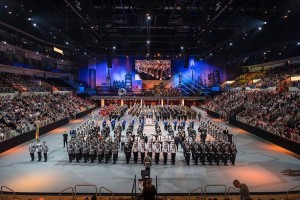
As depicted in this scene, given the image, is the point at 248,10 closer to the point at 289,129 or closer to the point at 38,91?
the point at 289,129

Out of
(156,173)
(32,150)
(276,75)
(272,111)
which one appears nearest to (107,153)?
(156,173)

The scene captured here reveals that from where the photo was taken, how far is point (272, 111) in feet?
101

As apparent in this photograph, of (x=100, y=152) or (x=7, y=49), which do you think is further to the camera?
(x=7, y=49)

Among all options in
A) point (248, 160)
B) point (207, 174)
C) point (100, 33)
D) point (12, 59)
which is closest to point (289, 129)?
point (248, 160)

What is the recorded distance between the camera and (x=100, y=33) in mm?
43500

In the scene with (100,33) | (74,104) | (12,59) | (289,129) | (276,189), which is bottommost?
(276,189)

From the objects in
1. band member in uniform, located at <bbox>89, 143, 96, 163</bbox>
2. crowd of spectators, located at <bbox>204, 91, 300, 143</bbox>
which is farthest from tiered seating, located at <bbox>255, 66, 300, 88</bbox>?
band member in uniform, located at <bbox>89, 143, 96, 163</bbox>

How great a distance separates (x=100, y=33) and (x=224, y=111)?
19511 mm

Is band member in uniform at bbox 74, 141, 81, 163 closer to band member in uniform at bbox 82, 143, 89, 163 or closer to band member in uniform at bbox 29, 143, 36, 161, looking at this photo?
band member in uniform at bbox 82, 143, 89, 163

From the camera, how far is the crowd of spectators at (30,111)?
26.4 metres

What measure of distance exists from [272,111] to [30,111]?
24.4 metres

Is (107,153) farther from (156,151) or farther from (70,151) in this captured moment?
(156,151)

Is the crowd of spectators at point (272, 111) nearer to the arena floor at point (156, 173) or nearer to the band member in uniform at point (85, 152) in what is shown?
the arena floor at point (156, 173)

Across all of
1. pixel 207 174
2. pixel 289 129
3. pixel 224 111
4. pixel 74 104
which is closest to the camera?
pixel 207 174
